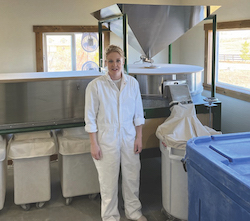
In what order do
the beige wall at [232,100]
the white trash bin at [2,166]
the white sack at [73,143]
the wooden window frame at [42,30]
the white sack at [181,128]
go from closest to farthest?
the white sack at [181,128], the white trash bin at [2,166], the white sack at [73,143], the beige wall at [232,100], the wooden window frame at [42,30]

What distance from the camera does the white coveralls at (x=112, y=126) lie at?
2.42 metres

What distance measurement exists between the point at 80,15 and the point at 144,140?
3608 millimetres

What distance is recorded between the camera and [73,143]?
291 cm

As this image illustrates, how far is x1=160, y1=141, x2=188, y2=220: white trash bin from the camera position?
2551mm

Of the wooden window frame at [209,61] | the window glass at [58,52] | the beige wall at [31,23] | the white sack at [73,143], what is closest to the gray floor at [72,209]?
the white sack at [73,143]

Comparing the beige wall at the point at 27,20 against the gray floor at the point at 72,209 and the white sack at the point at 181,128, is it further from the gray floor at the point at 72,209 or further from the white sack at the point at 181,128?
the white sack at the point at 181,128

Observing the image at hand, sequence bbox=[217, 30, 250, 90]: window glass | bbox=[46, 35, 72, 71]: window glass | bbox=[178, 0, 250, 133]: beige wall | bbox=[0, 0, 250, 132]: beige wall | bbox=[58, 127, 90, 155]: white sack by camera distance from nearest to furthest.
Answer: bbox=[58, 127, 90, 155]: white sack, bbox=[178, 0, 250, 133]: beige wall, bbox=[217, 30, 250, 90]: window glass, bbox=[0, 0, 250, 132]: beige wall, bbox=[46, 35, 72, 71]: window glass

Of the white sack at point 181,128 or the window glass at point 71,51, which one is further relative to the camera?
the window glass at point 71,51

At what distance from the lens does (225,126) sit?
4.64 metres

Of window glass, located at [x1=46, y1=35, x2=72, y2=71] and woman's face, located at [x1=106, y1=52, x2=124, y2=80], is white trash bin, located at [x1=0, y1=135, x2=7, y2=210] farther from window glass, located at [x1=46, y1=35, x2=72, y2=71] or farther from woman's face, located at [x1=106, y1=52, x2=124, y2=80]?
window glass, located at [x1=46, y1=35, x2=72, y2=71]

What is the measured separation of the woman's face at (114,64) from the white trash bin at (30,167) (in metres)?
0.90

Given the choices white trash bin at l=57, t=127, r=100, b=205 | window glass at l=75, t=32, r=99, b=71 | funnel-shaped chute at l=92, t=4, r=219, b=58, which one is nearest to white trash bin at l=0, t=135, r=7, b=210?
white trash bin at l=57, t=127, r=100, b=205

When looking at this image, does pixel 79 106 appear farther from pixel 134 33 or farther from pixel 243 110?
pixel 243 110

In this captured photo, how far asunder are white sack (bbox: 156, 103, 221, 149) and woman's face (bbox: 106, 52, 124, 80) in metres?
0.61
